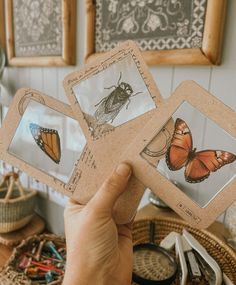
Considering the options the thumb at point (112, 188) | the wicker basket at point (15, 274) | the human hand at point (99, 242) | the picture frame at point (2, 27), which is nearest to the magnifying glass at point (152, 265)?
the human hand at point (99, 242)

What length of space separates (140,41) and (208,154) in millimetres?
458

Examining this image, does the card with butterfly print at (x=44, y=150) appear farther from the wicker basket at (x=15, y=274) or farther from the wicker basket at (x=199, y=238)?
the wicker basket at (x=15, y=274)

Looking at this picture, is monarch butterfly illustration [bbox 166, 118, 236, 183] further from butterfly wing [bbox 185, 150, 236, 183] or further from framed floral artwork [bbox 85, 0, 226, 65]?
framed floral artwork [bbox 85, 0, 226, 65]

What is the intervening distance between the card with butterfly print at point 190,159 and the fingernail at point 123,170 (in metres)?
0.01

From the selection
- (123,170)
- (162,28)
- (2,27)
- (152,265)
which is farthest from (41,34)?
(152,265)

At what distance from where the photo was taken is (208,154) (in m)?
0.45

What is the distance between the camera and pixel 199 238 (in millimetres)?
591

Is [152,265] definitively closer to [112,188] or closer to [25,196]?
[112,188]

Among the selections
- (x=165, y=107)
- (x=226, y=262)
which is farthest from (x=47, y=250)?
(x=165, y=107)

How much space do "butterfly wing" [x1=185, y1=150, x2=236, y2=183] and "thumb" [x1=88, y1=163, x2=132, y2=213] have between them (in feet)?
0.37

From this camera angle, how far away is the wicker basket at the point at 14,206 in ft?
3.56

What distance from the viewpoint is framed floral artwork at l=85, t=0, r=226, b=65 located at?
2.04ft

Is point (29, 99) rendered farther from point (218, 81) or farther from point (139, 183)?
point (218, 81)

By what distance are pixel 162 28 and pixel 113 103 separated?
35 centimetres
